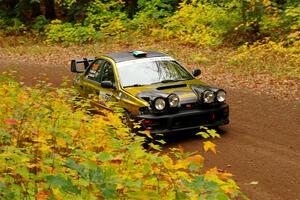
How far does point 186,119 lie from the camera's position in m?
8.66

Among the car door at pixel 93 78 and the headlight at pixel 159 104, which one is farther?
the car door at pixel 93 78

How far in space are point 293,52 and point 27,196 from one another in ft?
47.2

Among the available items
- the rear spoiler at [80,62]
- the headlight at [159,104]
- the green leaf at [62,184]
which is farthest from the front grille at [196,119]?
the green leaf at [62,184]

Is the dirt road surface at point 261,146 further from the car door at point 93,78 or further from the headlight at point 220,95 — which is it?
the car door at point 93,78

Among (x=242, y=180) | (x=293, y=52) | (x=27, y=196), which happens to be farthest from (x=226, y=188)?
(x=293, y=52)

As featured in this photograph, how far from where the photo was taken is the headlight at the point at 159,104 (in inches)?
329

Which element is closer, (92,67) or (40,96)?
(40,96)

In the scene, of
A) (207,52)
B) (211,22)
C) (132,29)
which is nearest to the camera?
(207,52)

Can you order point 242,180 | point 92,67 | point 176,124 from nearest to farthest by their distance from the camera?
point 242,180 < point 176,124 < point 92,67

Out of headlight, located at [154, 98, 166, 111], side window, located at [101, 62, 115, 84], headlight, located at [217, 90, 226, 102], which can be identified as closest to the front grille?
headlight, located at [217, 90, 226, 102]

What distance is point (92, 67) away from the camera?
424 inches

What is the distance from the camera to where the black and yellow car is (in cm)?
845

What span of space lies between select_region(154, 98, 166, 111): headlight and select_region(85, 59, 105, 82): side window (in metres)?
2.22

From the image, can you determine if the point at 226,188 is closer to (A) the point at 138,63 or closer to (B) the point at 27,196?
(B) the point at 27,196
